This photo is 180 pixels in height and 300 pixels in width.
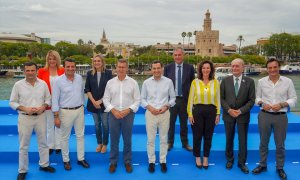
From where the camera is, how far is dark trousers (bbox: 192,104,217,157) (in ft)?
11.1

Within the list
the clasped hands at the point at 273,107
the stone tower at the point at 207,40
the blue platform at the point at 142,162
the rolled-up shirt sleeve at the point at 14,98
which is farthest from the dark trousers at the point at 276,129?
the stone tower at the point at 207,40

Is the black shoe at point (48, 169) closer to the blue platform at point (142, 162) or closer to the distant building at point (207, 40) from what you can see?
the blue platform at point (142, 162)

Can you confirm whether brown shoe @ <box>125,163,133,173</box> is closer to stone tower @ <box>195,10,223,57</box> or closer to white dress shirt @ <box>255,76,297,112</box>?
white dress shirt @ <box>255,76,297,112</box>

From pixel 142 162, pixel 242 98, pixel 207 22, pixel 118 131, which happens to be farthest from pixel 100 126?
pixel 207 22

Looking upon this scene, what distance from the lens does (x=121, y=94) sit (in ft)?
11.2

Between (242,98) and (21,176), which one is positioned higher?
(242,98)

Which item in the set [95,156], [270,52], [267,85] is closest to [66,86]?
[95,156]

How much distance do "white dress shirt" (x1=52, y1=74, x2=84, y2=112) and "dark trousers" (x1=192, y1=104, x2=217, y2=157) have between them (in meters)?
1.55

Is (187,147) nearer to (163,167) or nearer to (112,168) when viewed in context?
(163,167)

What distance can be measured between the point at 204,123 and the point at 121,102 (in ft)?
Result: 3.63

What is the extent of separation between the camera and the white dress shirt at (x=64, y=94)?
3359 millimetres

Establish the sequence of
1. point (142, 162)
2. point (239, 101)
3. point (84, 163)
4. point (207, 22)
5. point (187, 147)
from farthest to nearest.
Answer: point (207, 22) < point (187, 147) < point (142, 162) < point (84, 163) < point (239, 101)

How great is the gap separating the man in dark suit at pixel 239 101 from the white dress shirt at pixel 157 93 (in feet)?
2.32

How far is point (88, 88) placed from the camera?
3.75 m
